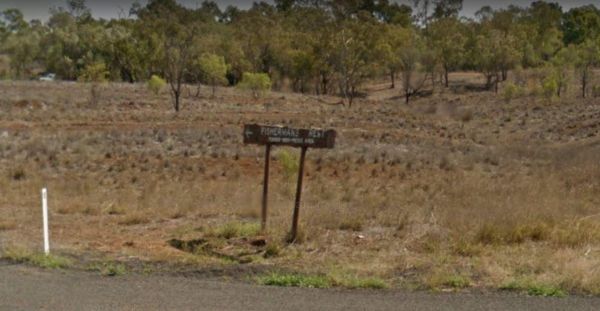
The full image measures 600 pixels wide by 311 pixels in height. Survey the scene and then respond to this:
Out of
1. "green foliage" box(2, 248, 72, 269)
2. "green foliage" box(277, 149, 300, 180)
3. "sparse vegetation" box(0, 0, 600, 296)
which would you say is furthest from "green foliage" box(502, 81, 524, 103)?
"green foliage" box(2, 248, 72, 269)

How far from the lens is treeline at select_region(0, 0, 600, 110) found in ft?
207

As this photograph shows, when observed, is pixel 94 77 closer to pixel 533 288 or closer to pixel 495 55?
pixel 533 288

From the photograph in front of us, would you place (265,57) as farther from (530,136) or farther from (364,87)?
(530,136)

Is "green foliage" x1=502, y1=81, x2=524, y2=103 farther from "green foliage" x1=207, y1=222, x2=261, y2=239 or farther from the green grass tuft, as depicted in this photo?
the green grass tuft

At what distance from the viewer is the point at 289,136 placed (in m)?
8.71

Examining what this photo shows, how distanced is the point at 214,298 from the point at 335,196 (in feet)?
31.5

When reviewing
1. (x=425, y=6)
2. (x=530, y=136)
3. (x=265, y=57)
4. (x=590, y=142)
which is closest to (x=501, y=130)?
(x=530, y=136)

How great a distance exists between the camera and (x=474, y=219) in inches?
372

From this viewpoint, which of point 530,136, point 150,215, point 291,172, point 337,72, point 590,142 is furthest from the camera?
point 337,72

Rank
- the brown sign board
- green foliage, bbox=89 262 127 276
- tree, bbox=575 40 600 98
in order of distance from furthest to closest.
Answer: tree, bbox=575 40 600 98, the brown sign board, green foliage, bbox=89 262 127 276

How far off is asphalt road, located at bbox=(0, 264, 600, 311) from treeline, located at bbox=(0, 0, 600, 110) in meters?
Answer: 46.4

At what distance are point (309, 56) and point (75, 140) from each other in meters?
48.9

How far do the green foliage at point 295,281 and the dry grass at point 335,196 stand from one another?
11.7 inches

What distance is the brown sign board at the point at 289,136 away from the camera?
858cm
